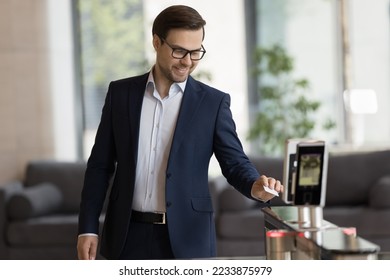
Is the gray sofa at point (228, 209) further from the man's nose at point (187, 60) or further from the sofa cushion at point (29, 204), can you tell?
the man's nose at point (187, 60)

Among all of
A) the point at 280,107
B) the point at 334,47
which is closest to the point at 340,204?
the point at 280,107

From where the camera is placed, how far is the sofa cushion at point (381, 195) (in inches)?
217

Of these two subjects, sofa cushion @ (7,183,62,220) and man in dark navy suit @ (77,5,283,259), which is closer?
man in dark navy suit @ (77,5,283,259)

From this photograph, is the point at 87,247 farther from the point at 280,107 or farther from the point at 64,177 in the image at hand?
the point at 280,107

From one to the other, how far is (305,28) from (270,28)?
0.32 metres

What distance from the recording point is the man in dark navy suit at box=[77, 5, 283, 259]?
238 cm

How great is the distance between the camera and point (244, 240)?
5.57m

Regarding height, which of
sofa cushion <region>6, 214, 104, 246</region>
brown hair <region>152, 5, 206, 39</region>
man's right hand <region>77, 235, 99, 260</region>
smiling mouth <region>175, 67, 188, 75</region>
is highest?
brown hair <region>152, 5, 206, 39</region>

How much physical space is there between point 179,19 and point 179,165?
413 mm

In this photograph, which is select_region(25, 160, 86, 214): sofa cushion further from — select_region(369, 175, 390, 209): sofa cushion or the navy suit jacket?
the navy suit jacket

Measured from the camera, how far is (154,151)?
240cm

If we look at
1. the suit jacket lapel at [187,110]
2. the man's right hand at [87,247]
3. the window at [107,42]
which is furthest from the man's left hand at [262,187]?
the window at [107,42]

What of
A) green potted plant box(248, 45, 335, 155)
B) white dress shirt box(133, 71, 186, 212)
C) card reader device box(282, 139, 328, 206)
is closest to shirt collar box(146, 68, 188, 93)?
white dress shirt box(133, 71, 186, 212)
